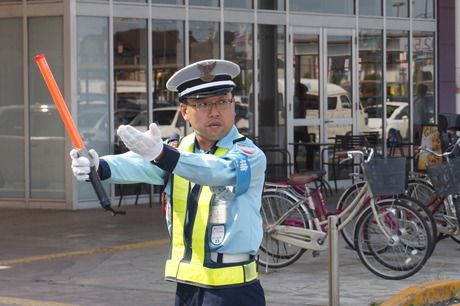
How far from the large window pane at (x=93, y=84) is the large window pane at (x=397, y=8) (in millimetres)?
6210

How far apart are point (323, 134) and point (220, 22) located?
2.98 metres

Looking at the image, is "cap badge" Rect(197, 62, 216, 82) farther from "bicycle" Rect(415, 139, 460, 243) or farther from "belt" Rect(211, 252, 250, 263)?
"bicycle" Rect(415, 139, 460, 243)

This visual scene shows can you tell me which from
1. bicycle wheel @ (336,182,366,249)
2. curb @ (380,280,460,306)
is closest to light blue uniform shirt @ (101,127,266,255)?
curb @ (380,280,460,306)

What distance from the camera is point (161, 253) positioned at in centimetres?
1030

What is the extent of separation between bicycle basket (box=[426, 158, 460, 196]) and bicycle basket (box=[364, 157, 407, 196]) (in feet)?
Answer: 2.39

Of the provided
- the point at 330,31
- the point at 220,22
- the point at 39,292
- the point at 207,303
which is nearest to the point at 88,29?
the point at 220,22

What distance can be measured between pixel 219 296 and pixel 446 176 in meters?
5.88

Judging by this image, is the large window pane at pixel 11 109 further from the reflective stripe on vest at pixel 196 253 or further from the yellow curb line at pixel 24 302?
the reflective stripe on vest at pixel 196 253

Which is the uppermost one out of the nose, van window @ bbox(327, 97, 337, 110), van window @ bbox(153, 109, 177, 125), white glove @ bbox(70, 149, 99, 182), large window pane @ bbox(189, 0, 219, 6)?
large window pane @ bbox(189, 0, 219, 6)

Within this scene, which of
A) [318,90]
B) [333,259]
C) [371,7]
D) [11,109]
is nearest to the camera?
[333,259]

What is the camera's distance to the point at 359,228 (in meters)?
8.78

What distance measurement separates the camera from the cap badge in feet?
12.5

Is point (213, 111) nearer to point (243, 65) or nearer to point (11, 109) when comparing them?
point (11, 109)

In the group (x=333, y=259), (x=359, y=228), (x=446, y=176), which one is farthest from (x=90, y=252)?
(x=333, y=259)
